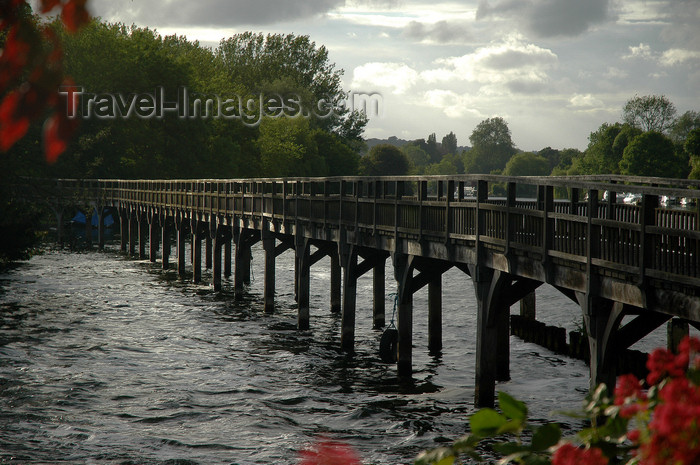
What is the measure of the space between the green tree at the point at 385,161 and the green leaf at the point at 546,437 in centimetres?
13419

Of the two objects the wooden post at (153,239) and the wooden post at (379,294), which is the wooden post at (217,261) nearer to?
the wooden post at (379,294)

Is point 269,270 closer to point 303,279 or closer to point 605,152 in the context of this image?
point 303,279

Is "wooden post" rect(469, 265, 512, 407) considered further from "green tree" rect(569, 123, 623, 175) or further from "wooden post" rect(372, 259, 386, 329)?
"green tree" rect(569, 123, 623, 175)

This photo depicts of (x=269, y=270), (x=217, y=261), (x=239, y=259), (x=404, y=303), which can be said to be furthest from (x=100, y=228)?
(x=404, y=303)

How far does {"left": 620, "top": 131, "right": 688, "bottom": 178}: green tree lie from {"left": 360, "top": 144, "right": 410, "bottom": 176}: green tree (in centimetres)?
5173

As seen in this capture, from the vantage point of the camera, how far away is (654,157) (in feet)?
300

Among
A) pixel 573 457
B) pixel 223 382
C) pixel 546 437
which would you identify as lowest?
pixel 223 382

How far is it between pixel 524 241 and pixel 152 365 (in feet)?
32.6

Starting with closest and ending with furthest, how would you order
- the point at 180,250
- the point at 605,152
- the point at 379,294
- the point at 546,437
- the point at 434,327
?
the point at 546,437
the point at 434,327
the point at 379,294
the point at 180,250
the point at 605,152

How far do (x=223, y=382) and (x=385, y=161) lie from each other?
408ft

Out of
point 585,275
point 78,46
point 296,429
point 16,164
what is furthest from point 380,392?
point 78,46

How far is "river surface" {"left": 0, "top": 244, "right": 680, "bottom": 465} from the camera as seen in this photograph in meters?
12.6

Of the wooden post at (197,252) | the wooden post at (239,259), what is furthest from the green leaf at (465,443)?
the wooden post at (197,252)

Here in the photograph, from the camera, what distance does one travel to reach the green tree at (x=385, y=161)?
456ft
